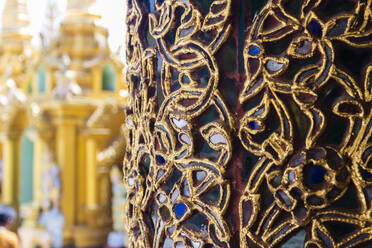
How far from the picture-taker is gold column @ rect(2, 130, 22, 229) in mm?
7336

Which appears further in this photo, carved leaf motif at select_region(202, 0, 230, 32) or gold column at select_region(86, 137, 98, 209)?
gold column at select_region(86, 137, 98, 209)

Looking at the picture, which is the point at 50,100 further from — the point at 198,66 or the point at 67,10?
the point at 198,66

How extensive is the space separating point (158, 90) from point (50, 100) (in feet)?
18.6

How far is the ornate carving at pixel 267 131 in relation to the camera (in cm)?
47

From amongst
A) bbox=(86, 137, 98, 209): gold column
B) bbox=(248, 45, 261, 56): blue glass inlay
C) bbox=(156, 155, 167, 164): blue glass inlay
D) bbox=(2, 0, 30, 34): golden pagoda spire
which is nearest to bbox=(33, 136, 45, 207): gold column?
bbox=(86, 137, 98, 209): gold column

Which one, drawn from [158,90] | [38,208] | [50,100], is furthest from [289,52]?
[38,208]

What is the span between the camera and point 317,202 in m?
0.47

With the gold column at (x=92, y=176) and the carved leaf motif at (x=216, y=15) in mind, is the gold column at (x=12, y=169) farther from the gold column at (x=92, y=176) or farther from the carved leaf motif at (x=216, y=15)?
the carved leaf motif at (x=216, y=15)

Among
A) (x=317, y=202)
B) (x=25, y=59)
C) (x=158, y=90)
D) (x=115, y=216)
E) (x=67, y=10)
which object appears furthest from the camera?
(x=25, y=59)

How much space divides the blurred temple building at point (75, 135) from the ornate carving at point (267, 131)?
5.08 metres

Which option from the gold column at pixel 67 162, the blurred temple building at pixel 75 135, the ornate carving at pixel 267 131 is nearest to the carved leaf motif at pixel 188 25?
the ornate carving at pixel 267 131

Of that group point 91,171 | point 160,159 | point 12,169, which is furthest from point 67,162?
point 160,159

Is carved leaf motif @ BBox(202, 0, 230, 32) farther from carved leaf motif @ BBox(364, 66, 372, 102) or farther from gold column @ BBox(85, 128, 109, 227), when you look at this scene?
gold column @ BBox(85, 128, 109, 227)

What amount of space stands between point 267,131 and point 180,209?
0.12 m
